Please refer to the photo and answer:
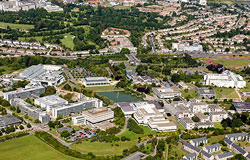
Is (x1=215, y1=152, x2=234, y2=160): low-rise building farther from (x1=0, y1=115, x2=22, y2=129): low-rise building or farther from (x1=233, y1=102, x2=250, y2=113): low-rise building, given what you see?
(x1=0, y1=115, x2=22, y2=129): low-rise building

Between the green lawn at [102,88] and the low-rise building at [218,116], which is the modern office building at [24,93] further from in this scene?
the low-rise building at [218,116]

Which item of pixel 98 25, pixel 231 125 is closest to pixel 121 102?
pixel 231 125

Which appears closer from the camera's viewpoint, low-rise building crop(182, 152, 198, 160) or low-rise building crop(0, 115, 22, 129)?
low-rise building crop(182, 152, 198, 160)

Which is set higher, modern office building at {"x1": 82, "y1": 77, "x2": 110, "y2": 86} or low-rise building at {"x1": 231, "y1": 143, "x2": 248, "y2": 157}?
modern office building at {"x1": 82, "y1": 77, "x2": 110, "y2": 86}

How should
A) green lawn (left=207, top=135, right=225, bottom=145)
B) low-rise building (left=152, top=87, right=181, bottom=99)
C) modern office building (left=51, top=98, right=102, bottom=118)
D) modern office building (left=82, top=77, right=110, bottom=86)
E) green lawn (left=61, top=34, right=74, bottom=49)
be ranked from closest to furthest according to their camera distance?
green lawn (left=207, top=135, right=225, bottom=145), modern office building (left=51, top=98, right=102, bottom=118), low-rise building (left=152, top=87, right=181, bottom=99), modern office building (left=82, top=77, right=110, bottom=86), green lawn (left=61, top=34, right=74, bottom=49)

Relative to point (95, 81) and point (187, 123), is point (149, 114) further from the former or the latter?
point (95, 81)

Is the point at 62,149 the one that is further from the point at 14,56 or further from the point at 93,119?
the point at 14,56

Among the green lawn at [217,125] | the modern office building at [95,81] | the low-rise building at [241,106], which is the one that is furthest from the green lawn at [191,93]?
the modern office building at [95,81]

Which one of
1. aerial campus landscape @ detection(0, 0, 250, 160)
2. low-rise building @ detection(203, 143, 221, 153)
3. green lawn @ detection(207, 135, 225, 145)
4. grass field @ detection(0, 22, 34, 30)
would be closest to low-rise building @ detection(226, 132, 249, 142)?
aerial campus landscape @ detection(0, 0, 250, 160)
